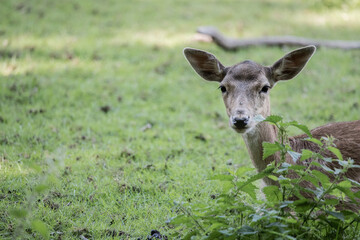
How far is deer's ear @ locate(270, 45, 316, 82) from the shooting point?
4802mm

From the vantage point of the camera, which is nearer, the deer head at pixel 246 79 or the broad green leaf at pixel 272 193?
the broad green leaf at pixel 272 193

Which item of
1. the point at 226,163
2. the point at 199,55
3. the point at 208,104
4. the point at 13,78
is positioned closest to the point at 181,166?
the point at 226,163

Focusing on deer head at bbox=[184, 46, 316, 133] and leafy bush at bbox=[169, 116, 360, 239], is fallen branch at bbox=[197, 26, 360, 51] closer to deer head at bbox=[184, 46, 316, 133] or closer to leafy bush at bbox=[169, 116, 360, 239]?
deer head at bbox=[184, 46, 316, 133]

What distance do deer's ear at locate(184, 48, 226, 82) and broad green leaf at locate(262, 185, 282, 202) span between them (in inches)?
81.7

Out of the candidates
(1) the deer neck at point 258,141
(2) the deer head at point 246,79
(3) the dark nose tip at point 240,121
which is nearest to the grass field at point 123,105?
(1) the deer neck at point 258,141

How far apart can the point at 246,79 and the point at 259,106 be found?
328 millimetres

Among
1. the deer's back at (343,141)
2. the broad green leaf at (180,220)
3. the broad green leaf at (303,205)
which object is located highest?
the broad green leaf at (303,205)

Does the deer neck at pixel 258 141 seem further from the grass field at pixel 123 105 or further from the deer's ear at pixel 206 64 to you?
the deer's ear at pixel 206 64

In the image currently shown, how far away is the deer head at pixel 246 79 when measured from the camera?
4.15 meters

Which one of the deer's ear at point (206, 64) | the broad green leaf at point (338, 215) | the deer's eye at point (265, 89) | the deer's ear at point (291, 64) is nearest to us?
the broad green leaf at point (338, 215)

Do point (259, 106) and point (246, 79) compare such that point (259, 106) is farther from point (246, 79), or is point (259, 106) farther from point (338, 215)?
point (338, 215)

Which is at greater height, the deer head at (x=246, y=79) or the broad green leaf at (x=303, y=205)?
the deer head at (x=246, y=79)

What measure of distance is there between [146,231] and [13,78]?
5.07 meters

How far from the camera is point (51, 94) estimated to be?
25.6 ft
